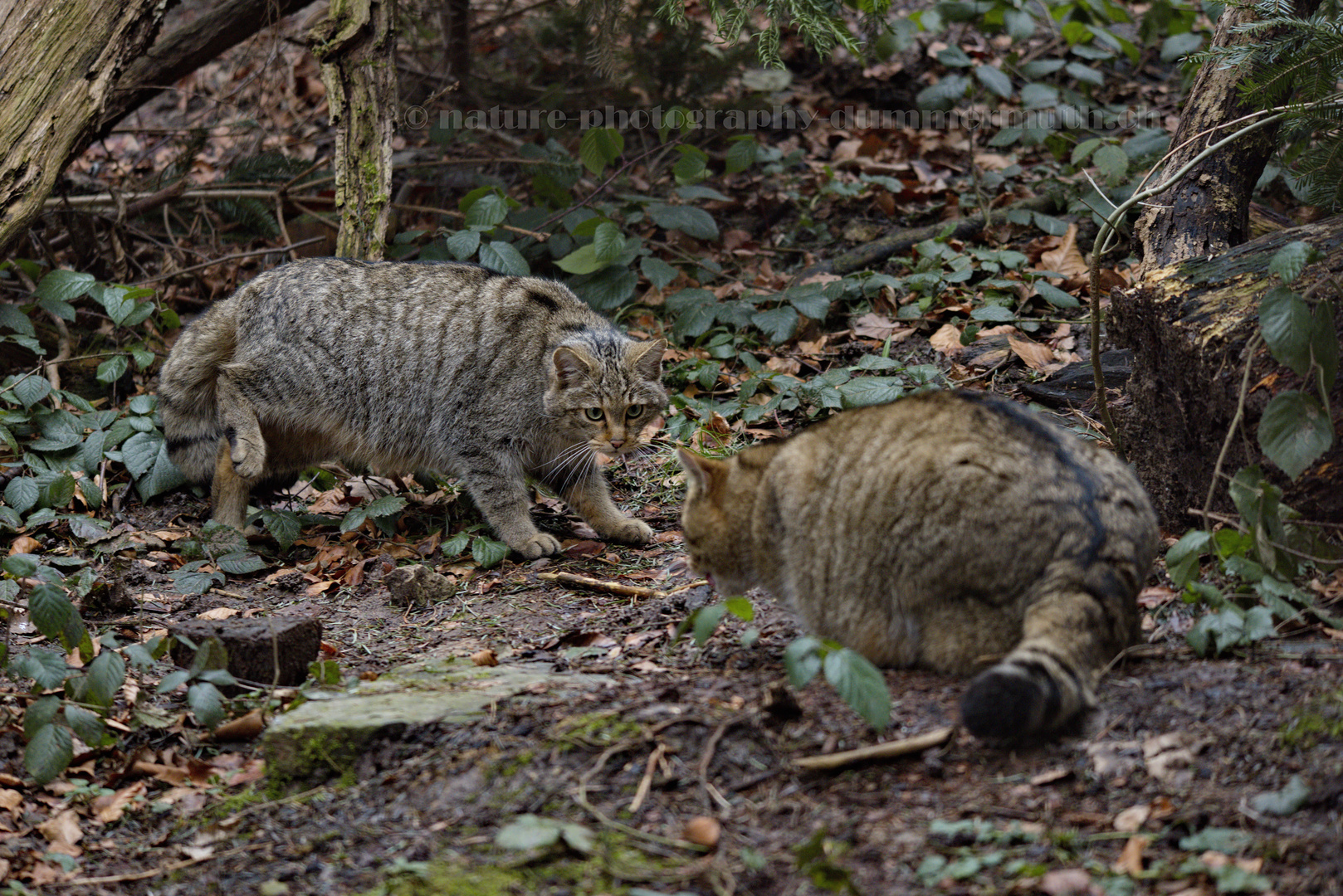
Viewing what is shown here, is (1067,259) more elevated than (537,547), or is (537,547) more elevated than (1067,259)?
(1067,259)

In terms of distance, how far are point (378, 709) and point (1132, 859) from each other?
2.16 metres

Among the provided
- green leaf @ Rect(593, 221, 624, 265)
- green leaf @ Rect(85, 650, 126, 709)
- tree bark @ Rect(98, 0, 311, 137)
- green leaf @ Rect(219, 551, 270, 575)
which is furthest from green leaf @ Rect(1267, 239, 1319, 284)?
tree bark @ Rect(98, 0, 311, 137)

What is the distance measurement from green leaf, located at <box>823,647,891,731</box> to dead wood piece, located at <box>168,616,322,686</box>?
2.05m

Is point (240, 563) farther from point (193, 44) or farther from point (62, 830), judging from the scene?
point (193, 44)

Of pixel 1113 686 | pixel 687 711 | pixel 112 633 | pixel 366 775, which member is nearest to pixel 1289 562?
pixel 1113 686

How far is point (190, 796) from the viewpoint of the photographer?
3.43 m

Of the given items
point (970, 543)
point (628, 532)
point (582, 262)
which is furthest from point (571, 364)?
point (970, 543)

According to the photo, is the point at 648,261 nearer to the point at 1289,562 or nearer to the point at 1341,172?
the point at 1341,172

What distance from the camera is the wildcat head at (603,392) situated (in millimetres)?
5328

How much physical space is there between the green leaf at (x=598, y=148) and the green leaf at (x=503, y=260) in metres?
0.77

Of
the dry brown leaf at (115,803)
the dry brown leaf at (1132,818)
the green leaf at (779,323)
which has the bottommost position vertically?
the dry brown leaf at (115,803)

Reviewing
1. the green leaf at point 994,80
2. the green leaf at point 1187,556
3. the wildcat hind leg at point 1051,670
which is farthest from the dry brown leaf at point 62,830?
the green leaf at point 994,80

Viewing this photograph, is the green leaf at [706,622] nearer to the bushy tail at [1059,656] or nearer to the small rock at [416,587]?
the bushy tail at [1059,656]

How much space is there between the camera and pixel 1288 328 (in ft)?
10.5
